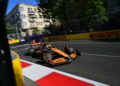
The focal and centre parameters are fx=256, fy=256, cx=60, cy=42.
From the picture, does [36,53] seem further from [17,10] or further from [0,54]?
[17,10]

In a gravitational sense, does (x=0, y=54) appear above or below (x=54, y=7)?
below

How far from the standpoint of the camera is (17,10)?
106m

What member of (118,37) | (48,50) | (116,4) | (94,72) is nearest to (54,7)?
(116,4)

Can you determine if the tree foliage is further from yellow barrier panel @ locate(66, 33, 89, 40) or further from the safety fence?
the safety fence

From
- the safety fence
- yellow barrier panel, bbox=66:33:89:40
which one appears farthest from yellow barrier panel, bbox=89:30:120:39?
yellow barrier panel, bbox=66:33:89:40

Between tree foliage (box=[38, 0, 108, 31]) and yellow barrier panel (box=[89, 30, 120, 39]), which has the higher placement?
tree foliage (box=[38, 0, 108, 31])

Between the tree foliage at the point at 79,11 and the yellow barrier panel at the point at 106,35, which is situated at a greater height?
the tree foliage at the point at 79,11

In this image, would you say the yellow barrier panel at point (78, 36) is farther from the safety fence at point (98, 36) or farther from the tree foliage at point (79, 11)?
the tree foliage at point (79, 11)

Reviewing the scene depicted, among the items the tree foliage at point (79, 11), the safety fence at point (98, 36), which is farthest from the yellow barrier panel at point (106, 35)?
the tree foliage at point (79, 11)

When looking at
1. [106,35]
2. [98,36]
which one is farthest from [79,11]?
[106,35]

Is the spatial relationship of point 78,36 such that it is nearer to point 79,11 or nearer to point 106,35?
point 106,35

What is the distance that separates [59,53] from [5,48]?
30.7ft

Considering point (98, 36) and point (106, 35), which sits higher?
point (106, 35)

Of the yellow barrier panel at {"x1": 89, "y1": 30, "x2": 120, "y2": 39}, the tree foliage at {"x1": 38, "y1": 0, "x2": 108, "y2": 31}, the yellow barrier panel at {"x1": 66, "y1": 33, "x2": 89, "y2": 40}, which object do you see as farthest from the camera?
the tree foliage at {"x1": 38, "y1": 0, "x2": 108, "y2": 31}
